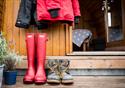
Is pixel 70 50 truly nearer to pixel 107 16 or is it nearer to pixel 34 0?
pixel 34 0

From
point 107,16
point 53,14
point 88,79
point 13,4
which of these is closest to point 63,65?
point 88,79

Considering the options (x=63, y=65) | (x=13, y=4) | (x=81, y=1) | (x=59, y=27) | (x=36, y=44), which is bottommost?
(x=63, y=65)

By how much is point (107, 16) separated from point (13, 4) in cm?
267

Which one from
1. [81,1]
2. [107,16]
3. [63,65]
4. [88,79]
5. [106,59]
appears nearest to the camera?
[63,65]

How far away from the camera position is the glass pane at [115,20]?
430 centimetres

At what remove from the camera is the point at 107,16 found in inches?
199

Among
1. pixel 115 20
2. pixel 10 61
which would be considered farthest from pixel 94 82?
pixel 115 20

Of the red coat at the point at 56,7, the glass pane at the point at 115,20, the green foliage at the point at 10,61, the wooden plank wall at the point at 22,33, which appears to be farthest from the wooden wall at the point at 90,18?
the green foliage at the point at 10,61

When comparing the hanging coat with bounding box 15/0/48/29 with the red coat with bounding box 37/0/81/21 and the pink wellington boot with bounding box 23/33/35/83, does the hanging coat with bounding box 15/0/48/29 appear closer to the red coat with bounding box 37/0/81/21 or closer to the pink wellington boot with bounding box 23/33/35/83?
the red coat with bounding box 37/0/81/21

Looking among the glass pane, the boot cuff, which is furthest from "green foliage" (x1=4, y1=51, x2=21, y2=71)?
the glass pane

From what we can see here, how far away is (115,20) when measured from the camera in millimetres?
4652

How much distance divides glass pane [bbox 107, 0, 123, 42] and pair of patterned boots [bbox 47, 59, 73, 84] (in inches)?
78.6

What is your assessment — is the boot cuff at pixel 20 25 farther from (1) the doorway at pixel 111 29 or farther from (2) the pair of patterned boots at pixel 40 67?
(1) the doorway at pixel 111 29

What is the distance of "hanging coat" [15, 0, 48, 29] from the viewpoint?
2648 millimetres
